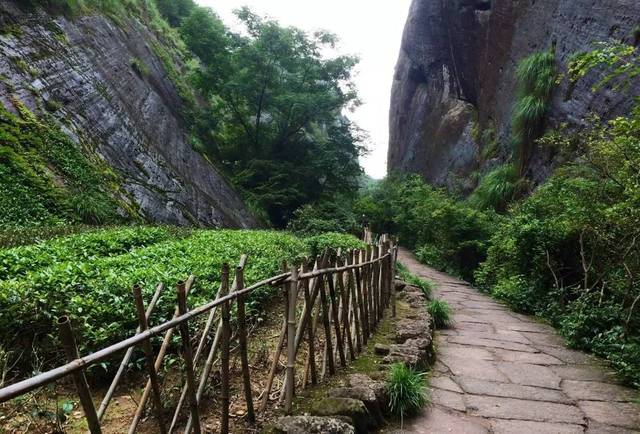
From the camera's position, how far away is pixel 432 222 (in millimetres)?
15367

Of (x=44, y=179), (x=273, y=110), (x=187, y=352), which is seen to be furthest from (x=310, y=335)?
(x=273, y=110)

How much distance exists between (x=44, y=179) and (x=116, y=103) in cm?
464

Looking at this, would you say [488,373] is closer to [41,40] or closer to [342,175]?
[41,40]

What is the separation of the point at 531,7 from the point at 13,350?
16350 millimetres

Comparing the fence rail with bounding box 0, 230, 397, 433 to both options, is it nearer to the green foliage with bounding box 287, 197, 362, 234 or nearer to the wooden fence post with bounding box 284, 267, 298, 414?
the wooden fence post with bounding box 284, 267, 298, 414

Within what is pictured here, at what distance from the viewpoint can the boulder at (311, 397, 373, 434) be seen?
2994 mm

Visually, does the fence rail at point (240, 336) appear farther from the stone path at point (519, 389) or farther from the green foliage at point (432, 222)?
the green foliage at point (432, 222)

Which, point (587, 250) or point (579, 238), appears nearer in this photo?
point (579, 238)

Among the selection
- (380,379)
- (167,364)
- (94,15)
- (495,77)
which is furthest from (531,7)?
(167,364)

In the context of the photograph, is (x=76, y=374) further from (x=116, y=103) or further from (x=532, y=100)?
(x=532, y=100)

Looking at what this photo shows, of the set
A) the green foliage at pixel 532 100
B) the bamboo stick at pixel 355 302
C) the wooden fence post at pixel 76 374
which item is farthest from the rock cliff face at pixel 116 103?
the green foliage at pixel 532 100

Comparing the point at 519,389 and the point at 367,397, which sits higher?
the point at 367,397

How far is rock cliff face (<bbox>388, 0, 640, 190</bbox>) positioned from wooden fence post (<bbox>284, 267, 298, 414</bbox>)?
9.10 m

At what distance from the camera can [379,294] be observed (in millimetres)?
5973
